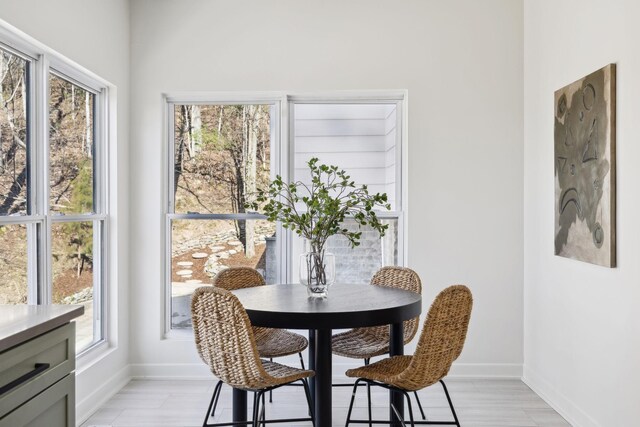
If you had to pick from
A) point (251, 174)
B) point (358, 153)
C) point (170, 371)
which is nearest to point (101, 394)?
point (170, 371)

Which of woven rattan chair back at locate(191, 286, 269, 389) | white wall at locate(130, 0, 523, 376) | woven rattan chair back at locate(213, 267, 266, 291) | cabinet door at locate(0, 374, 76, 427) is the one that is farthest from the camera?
white wall at locate(130, 0, 523, 376)

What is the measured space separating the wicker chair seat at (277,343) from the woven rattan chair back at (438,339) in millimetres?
838

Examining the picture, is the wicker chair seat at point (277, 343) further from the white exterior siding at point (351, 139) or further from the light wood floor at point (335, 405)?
the white exterior siding at point (351, 139)

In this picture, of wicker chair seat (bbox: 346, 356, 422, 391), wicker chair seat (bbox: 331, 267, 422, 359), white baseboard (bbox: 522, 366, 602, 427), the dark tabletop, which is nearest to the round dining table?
the dark tabletop

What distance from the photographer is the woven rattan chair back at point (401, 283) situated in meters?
3.18

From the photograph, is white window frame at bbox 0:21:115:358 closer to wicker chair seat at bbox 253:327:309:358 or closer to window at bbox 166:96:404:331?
window at bbox 166:96:404:331

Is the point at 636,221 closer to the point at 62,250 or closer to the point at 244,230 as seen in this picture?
the point at 244,230

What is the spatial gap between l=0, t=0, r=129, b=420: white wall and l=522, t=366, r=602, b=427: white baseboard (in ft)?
9.41

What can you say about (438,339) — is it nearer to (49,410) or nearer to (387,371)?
(387,371)

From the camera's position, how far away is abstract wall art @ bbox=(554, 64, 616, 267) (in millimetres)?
2775

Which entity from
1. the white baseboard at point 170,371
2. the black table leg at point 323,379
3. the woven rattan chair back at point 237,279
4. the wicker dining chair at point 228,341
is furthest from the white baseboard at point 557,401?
the white baseboard at point 170,371

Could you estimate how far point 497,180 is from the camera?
405 centimetres

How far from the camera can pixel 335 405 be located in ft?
11.5

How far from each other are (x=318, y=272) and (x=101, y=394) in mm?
1781
